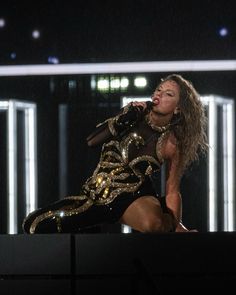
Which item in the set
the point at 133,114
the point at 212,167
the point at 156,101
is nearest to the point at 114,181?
the point at 133,114

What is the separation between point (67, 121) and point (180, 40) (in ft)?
2.10

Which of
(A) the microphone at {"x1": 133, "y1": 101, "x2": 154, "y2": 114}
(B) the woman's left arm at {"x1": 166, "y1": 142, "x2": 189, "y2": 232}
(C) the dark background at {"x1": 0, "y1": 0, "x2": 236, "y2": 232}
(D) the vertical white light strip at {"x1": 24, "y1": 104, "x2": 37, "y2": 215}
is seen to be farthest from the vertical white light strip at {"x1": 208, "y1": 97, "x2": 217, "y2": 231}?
(D) the vertical white light strip at {"x1": 24, "y1": 104, "x2": 37, "y2": 215}

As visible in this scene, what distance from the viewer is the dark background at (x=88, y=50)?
2889 mm

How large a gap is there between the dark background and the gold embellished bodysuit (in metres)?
0.25

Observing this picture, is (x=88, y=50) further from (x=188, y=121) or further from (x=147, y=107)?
(x=188, y=121)

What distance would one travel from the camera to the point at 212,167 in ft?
9.50

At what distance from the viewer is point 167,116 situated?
2.69 metres

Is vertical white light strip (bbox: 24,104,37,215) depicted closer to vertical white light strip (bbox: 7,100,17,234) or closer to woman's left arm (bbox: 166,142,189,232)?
vertical white light strip (bbox: 7,100,17,234)

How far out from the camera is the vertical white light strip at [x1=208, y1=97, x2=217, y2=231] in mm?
2832

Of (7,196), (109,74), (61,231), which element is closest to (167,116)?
(109,74)

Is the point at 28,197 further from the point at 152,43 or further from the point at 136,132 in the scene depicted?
the point at 152,43

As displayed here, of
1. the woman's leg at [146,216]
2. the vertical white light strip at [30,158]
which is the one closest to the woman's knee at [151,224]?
the woman's leg at [146,216]

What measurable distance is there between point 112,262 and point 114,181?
0.44 metres

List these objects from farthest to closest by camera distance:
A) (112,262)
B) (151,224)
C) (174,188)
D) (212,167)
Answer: (212,167), (174,188), (151,224), (112,262)
